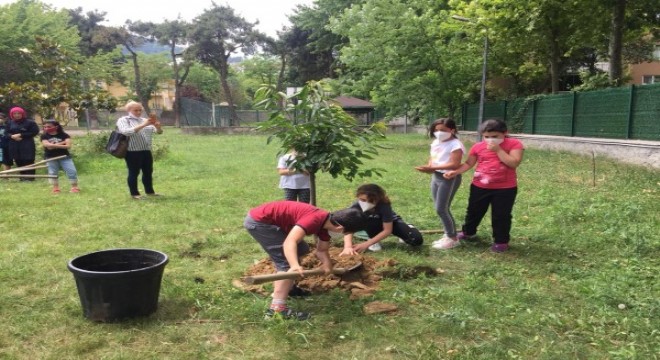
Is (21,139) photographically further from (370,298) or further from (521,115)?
(521,115)

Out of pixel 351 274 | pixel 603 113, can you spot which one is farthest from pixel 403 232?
pixel 603 113

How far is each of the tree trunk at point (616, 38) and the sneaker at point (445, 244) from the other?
47.6 feet

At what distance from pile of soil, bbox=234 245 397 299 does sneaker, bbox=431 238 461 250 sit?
0.88 meters

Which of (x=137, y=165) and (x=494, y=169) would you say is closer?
(x=494, y=169)

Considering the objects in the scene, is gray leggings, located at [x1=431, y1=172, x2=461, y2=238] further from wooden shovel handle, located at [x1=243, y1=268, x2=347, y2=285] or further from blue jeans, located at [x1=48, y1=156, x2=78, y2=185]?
blue jeans, located at [x1=48, y1=156, x2=78, y2=185]

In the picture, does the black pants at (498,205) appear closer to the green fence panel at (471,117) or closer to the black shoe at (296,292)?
the black shoe at (296,292)

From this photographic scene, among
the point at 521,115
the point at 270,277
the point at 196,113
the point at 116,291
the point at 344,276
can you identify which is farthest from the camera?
the point at 196,113

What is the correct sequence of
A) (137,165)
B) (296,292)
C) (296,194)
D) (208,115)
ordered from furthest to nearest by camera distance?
(208,115) < (137,165) < (296,194) < (296,292)

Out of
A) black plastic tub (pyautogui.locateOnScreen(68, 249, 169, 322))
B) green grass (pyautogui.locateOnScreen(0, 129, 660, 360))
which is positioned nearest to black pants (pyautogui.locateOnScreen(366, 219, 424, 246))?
green grass (pyautogui.locateOnScreen(0, 129, 660, 360))

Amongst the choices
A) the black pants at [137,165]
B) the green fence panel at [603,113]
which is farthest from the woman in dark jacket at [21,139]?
the green fence panel at [603,113]

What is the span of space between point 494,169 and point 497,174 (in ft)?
0.20

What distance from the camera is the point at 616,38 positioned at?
55.4 feet

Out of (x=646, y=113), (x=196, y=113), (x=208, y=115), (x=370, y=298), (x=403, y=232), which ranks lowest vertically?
(x=370, y=298)

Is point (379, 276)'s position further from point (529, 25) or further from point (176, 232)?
point (529, 25)
